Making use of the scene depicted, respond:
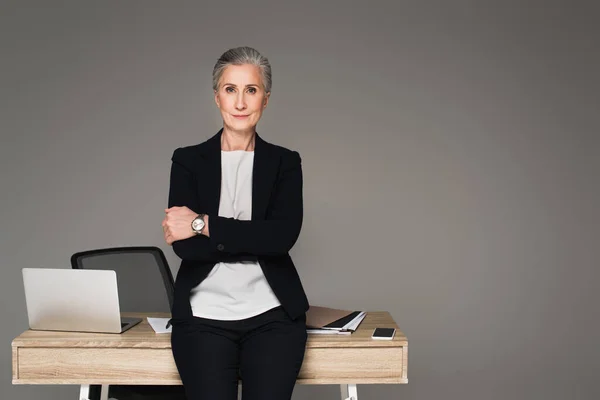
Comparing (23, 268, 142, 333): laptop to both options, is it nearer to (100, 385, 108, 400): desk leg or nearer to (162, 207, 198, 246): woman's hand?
(162, 207, 198, 246): woman's hand

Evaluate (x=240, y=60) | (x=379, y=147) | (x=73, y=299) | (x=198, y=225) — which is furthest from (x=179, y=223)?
(x=379, y=147)

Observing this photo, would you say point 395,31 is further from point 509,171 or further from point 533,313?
point 533,313

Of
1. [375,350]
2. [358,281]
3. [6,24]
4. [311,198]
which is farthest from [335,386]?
[6,24]

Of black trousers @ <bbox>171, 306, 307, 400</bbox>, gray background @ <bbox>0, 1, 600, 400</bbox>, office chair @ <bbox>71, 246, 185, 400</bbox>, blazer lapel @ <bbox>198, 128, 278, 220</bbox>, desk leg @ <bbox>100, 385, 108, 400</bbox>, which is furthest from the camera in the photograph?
gray background @ <bbox>0, 1, 600, 400</bbox>

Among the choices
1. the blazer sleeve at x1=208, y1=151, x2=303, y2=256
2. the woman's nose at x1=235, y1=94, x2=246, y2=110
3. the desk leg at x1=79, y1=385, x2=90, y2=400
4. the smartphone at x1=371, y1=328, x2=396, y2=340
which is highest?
the woman's nose at x1=235, y1=94, x2=246, y2=110

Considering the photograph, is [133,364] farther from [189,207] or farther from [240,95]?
[240,95]

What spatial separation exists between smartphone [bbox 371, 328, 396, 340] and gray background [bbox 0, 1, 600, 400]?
99.1 inches

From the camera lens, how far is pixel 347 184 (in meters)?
5.30

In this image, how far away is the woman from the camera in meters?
2.50

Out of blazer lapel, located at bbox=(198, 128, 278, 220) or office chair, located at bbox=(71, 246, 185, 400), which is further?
office chair, located at bbox=(71, 246, 185, 400)

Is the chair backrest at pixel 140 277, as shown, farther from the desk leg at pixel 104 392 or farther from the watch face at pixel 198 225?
the watch face at pixel 198 225

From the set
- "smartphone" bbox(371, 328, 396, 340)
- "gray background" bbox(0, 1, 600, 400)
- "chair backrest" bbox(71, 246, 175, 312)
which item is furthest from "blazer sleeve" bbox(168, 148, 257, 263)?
"gray background" bbox(0, 1, 600, 400)

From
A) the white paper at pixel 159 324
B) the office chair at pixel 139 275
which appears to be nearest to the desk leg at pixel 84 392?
the white paper at pixel 159 324

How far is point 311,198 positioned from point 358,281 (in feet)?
2.08
